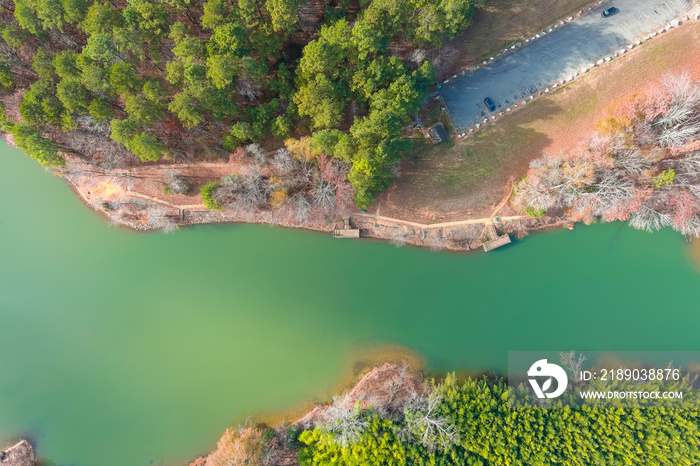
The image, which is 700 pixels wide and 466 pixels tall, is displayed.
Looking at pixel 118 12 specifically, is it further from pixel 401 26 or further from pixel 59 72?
pixel 401 26

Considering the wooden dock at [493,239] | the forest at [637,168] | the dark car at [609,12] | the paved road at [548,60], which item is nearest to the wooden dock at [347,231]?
the wooden dock at [493,239]

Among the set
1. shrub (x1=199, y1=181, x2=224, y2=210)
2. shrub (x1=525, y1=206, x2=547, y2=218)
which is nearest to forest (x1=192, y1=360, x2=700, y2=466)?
shrub (x1=525, y1=206, x2=547, y2=218)

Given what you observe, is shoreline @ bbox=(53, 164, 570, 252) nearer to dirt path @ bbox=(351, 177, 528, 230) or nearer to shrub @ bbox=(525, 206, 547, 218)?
dirt path @ bbox=(351, 177, 528, 230)

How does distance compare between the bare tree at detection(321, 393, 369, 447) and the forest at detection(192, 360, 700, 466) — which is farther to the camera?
the bare tree at detection(321, 393, 369, 447)

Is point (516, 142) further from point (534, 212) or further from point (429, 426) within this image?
point (429, 426)

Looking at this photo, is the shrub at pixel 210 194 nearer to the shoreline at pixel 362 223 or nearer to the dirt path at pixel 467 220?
the shoreline at pixel 362 223
